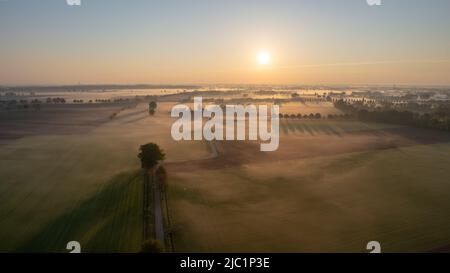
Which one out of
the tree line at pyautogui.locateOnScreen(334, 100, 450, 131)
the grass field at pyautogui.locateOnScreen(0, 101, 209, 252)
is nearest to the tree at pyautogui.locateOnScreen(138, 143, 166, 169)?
the grass field at pyautogui.locateOnScreen(0, 101, 209, 252)

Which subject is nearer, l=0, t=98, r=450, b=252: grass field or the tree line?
l=0, t=98, r=450, b=252: grass field

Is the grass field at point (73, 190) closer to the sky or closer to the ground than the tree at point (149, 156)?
closer to the ground

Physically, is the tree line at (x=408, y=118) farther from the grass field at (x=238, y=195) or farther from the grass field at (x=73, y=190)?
the grass field at (x=73, y=190)

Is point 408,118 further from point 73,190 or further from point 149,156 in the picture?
point 73,190

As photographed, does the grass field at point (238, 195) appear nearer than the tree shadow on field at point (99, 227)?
No

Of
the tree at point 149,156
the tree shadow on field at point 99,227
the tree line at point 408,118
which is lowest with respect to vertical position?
the tree shadow on field at point 99,227

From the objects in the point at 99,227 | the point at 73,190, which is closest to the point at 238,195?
the point at 99,227

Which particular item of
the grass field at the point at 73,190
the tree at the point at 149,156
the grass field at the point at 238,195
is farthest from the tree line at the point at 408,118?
the tree at the point at 149,156

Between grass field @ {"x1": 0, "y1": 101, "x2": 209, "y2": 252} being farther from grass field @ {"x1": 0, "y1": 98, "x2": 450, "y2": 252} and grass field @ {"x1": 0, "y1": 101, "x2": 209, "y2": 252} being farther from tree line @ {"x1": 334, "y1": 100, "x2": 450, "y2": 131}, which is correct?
tree line @ {"x1": 334, "y1": 100, "x2": 450, "y2": 131}
